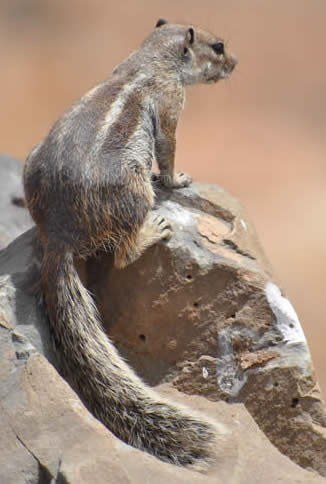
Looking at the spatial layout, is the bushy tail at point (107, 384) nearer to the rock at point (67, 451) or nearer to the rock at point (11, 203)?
the rock at point (67, 451)

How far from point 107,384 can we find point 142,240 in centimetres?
67

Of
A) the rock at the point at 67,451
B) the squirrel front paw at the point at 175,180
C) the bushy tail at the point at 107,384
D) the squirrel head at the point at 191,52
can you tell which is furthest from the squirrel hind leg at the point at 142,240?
the squirrel head at the point at 191,52

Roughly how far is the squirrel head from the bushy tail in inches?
52.8

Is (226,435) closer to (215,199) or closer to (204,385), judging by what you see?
(204,385)

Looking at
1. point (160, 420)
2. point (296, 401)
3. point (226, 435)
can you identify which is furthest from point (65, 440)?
point (296, 401)

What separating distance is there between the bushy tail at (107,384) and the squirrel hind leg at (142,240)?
23cm

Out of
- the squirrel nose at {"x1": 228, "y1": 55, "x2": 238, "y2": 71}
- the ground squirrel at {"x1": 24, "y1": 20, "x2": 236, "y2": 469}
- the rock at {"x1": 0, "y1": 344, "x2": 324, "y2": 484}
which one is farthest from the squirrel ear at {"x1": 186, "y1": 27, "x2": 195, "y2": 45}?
the rock at {"x1": 0, "y1": 344, "x2": 324, "y2": 484}

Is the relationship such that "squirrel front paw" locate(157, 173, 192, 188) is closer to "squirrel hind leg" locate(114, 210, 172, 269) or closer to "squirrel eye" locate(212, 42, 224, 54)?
"squirrel hind leg" locate(114, 210, 172, 269)

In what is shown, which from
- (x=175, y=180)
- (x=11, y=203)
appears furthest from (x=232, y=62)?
(x=11, y=203)

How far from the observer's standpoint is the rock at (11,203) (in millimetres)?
5434

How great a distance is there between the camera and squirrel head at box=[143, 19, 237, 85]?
4496 mm

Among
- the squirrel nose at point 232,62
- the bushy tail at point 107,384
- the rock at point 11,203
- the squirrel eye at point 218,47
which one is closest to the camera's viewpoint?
the bushy tail at point 107,384

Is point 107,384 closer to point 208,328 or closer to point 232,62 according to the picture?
point 208,328

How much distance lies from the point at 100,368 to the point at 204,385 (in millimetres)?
583
